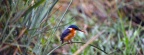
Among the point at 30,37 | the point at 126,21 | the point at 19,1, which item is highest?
the point at 19,1

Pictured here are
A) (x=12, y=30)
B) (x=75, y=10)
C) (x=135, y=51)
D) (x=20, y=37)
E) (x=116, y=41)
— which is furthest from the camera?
(x=75, y=10)

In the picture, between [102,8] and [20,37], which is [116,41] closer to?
[102,8]

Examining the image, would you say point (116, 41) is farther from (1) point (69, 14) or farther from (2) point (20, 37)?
(2) point (20, 37)

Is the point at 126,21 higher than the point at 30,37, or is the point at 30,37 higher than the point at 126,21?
the point at 30,37

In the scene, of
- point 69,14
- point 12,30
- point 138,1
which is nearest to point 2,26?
point 12,30

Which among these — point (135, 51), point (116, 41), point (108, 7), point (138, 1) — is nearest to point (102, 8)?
point (108, 7)

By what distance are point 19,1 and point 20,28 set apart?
160mm

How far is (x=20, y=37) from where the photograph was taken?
8.84 ft

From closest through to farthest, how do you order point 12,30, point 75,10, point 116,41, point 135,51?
1. point 12,30
2. point 135,51
3. point 116,41
4. point 75,10

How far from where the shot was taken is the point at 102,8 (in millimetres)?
6766

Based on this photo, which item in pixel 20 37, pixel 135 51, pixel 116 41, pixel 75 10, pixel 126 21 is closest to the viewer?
pixel 20 37

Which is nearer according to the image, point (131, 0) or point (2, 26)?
point (2, 26)

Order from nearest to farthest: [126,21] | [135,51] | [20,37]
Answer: [20,37]
[135,51]
[126,21]

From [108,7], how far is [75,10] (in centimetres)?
49
